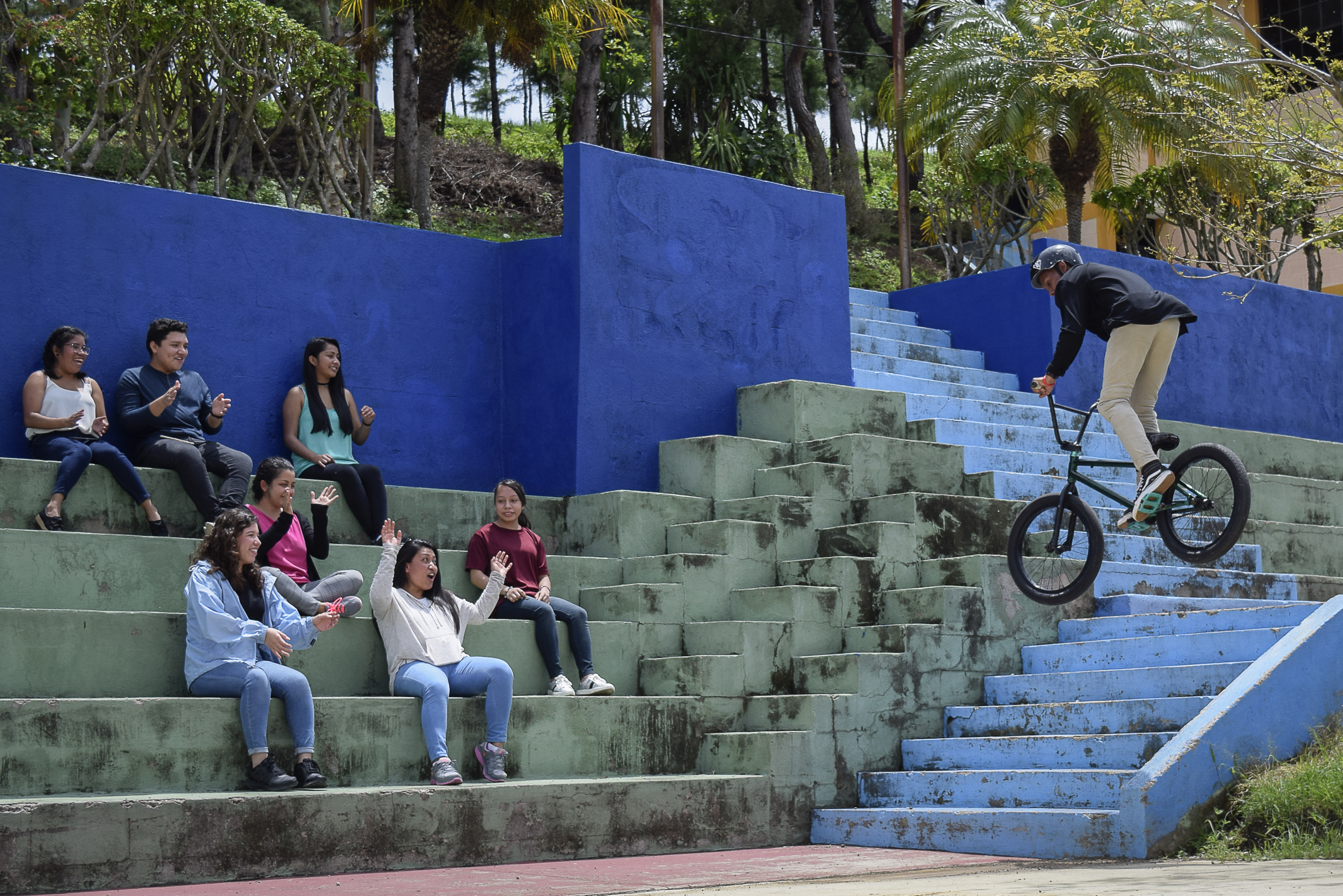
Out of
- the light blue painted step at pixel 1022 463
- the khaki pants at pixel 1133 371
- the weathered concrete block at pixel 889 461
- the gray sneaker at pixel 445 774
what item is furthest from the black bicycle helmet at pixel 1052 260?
the gray sneaker at pixel 445 774

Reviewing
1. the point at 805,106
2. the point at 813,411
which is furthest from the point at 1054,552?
the point at 805,106

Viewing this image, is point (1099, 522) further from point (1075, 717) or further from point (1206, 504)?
point (1075, 717)

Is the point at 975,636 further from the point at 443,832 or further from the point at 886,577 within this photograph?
the point at 443,832

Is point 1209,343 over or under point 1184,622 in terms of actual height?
over

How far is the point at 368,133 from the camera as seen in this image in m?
16.4

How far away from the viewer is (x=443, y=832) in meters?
5.91

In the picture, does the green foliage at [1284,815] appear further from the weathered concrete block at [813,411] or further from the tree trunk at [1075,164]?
the tree trunk at [1075,164]

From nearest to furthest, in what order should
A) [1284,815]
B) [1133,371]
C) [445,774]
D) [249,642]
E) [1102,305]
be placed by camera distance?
[1284,815]
[249,642]
[445,774]
[1133,371]
[1102,305]

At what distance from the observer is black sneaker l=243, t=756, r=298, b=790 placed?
18.4 ft

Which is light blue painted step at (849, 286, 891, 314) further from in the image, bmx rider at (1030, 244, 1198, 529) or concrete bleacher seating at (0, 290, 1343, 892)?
bmx rider at (1030, 244, 1198, 529)

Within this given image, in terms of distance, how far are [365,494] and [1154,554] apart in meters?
5.02

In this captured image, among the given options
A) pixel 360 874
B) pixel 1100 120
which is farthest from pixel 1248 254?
pixel 360 874

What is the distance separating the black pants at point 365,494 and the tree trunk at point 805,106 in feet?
60.8

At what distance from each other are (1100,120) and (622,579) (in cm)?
1129
